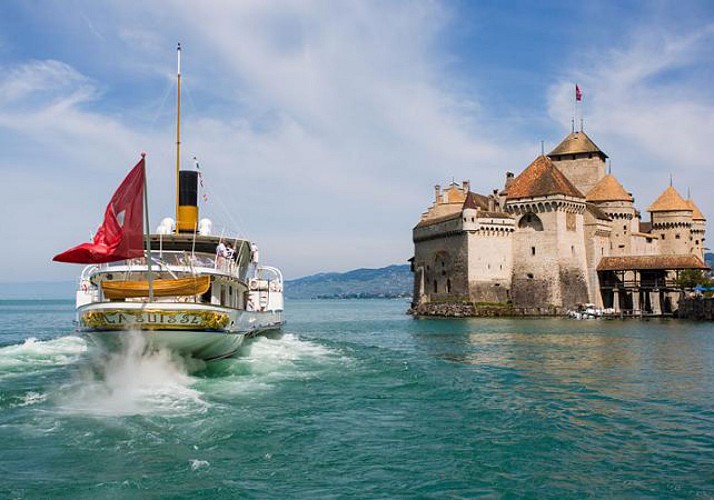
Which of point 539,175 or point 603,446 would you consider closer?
point 603,446

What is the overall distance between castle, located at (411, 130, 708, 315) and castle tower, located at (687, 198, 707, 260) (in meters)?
11.1

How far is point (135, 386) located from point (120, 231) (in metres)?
4.52

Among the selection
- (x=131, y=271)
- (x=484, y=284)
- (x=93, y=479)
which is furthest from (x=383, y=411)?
(x=484, y=284)

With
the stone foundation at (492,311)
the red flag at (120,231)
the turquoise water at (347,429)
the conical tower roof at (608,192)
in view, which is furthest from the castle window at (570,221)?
the red flag at (120,231)

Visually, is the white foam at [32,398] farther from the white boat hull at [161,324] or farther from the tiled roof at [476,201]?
the tiled roof at [476,201]

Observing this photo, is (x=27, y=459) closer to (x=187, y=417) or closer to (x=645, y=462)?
(x=187, y=417)

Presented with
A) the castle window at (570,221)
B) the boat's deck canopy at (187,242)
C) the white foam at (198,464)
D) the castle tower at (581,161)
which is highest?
the castle tower at (581,161)

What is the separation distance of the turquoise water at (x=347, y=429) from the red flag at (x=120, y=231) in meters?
3.66

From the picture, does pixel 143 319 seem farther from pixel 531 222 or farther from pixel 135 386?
pixel 531 222

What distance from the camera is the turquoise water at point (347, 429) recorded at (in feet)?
37.3

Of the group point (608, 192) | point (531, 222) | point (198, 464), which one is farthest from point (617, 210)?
point (198, 464)

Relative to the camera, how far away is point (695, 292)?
7438 centimetres

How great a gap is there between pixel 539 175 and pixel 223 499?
68.7 metres

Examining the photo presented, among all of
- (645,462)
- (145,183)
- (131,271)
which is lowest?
(645,462)
